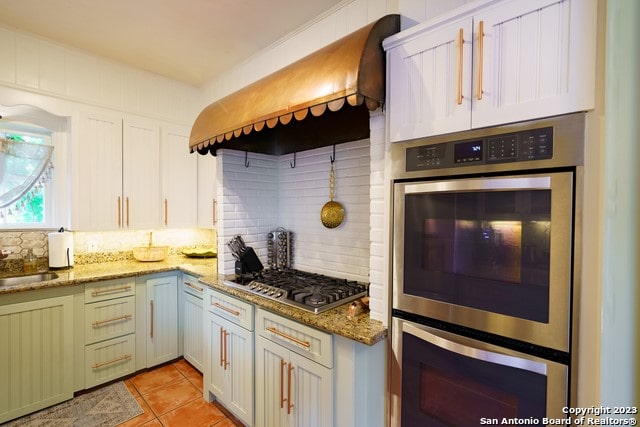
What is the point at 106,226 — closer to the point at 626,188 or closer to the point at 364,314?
the point at 364,314

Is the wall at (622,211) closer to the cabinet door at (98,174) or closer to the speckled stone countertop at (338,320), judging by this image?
the speckled stone countertop at (338,320)

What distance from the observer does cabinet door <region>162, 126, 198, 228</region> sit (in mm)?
2990

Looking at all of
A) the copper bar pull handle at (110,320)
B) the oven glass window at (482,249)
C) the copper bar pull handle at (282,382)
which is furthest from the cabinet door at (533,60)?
the copper bar pull handle at (110,320)

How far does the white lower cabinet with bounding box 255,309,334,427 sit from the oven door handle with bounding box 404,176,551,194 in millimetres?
801

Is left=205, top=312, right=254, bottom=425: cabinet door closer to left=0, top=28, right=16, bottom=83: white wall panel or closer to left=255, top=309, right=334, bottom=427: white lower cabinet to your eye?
left=255, top=309, right=334, bottom=427: white lower cabinet

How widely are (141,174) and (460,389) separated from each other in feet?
9.95

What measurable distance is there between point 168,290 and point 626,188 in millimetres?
2987

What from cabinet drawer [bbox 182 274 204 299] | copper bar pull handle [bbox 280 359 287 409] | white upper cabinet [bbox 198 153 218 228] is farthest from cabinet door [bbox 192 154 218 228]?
copper bar pull handle [bbox 280 359 287 409]

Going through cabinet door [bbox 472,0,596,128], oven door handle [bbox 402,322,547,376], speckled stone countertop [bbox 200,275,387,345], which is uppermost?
cabinet door [bbox 472,0,596,128]

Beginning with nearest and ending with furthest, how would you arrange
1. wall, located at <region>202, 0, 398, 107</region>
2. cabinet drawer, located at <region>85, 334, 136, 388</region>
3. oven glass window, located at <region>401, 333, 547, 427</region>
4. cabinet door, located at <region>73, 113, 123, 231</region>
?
1. oven glass window, located at <region>401, 333, 547, 427</region>
2. wall, located at <region>202, 0, 398, 107</region>
3. cabinet drawer, located at <region>85, 334, 136, 388</region>
4. cabinet door, located at <region>73, 113, 123, 231</region>

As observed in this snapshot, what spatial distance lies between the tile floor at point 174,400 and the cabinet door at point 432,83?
217cm

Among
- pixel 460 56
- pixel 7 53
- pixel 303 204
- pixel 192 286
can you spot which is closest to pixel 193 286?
pixel 192 286

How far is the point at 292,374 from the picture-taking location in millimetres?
1551

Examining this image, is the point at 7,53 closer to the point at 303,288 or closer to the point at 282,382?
the point at 303,288
